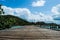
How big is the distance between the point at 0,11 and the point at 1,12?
101 centimetres

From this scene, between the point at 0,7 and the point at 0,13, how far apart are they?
10.2 ft

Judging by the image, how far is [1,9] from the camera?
252 feet

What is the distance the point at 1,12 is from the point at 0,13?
85 cm

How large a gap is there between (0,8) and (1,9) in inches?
44.0

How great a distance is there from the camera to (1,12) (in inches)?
3014

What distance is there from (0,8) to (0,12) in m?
2.72

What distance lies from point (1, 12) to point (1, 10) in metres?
1.12

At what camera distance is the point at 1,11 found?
3017 inches

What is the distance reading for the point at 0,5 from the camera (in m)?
76.9

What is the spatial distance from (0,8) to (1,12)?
2.22 m

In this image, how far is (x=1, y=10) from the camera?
7719 cm

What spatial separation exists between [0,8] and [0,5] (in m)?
1.47

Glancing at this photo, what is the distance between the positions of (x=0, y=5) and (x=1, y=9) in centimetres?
185

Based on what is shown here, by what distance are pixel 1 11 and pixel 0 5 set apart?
2754mm
